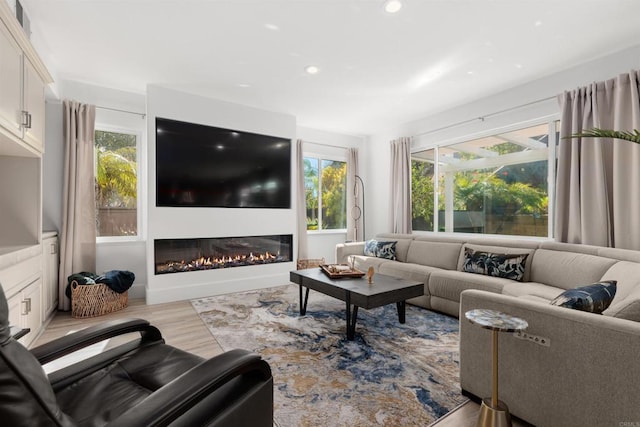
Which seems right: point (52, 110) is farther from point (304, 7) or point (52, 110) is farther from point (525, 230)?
point (525, 230)

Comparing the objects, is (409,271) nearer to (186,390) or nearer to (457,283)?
(457,283)

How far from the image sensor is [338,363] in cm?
218

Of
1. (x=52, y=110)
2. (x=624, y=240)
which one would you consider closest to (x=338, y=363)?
(x=624, y=240)

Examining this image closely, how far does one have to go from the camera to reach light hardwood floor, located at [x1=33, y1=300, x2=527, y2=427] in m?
2.34

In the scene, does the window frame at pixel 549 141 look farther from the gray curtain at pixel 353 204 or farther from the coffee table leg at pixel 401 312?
the coffee table leg at pixel 401 312

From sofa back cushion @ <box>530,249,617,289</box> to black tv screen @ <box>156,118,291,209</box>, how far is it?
10.7 ft

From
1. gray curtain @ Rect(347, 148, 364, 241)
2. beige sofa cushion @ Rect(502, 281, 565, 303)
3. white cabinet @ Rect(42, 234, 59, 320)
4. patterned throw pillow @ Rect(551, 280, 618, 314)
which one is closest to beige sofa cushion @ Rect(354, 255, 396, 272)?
gray curtain @ Rect(347, 148, 364, 241)

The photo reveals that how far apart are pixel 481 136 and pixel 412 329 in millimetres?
2868

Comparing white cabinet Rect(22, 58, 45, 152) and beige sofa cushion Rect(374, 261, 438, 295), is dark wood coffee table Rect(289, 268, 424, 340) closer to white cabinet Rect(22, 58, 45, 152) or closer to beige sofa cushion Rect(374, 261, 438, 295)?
beige sofa cushion Rect(374, 261, 438, 295)

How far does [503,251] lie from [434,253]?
0.85 m

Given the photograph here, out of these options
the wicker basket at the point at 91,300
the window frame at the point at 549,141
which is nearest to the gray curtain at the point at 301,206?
the window frame at the point at 549,141

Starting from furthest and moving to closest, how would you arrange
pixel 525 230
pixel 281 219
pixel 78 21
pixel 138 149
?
pixel 281 219, pixel 138 149, pixel 525 230, pixel 78 21

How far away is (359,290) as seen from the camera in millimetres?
2584

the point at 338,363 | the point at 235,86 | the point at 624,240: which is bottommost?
the point at 338,363
